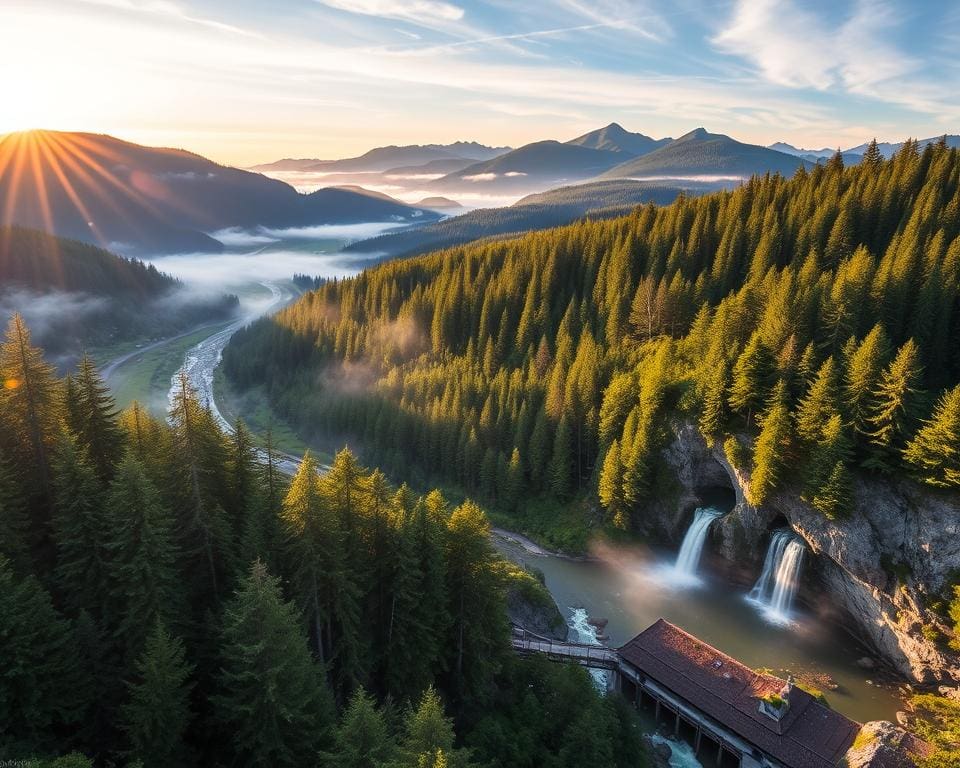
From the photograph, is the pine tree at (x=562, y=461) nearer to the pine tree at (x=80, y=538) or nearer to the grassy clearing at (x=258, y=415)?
the grassy clearing at (x=258, y=415)

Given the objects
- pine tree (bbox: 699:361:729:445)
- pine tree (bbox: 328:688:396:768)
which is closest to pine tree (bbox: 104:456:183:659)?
pine tree (bbox: 328:688:396:768)

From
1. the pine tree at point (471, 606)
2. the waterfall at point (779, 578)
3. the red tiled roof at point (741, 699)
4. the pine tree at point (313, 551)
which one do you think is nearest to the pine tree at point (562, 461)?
the waterfall at point (779, 578)

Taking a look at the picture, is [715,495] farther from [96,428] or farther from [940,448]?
[96,428]

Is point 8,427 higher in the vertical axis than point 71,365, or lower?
higher

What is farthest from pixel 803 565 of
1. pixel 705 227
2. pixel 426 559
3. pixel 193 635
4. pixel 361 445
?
pixel 361 445

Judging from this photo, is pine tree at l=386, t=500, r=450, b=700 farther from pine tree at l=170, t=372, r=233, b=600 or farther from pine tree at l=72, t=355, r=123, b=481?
pine tree at l=72, t=355, r=123, b=481

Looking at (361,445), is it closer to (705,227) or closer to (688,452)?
(688,452)
